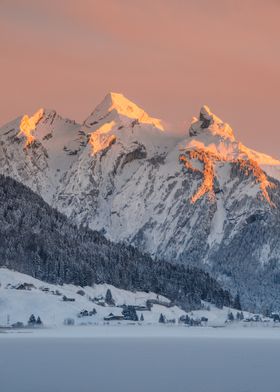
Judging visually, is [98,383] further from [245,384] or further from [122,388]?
[245,384]

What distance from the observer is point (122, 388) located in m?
187

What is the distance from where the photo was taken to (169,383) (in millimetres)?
195500

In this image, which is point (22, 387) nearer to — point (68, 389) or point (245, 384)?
point (68, 389)

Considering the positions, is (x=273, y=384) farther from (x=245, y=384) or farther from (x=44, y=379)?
(x=44, y=379)

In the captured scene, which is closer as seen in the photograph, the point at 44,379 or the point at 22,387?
the point at 22,387

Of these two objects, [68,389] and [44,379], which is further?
[44,379]

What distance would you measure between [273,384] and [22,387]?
37.4 metres

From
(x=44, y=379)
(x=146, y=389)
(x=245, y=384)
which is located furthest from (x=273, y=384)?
(x=44, y=379)

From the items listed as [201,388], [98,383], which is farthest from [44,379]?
[201,388]

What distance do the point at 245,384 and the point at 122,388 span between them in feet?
63.9

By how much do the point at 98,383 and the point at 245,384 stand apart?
22.1m

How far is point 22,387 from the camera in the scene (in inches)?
7318

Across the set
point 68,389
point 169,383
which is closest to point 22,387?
point 68,389

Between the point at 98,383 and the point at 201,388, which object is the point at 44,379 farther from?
the point at 201,388
